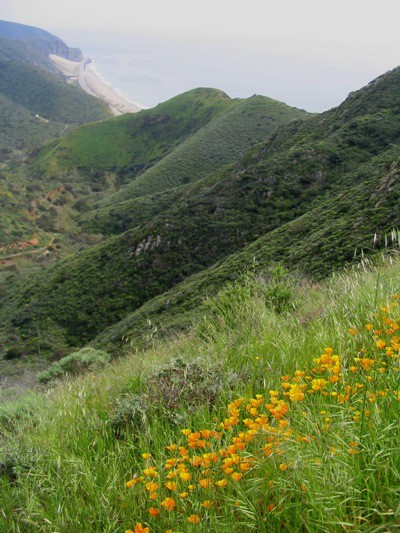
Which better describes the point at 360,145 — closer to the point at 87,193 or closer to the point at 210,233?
the point at 210,233

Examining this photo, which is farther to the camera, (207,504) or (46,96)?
(46,96)

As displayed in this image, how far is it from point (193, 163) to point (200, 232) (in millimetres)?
42588

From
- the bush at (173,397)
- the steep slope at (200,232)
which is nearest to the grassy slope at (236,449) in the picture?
the bush at (173,397)

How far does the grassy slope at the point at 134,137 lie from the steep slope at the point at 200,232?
69665mm

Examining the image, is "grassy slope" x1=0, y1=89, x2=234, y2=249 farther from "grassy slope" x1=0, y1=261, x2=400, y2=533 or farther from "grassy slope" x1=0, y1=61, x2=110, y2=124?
"grassy slope" x1=0, y1=261, x2=400, y2=533

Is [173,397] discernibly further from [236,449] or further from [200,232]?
[200,232]

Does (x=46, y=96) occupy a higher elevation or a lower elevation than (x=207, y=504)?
higher

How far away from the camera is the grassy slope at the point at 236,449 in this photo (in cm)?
160

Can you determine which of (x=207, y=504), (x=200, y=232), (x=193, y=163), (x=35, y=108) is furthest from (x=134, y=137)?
(x=207, y=504)

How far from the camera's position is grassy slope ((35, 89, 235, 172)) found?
333 ft

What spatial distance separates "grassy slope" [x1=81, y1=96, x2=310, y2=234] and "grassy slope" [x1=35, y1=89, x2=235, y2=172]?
25.5 m

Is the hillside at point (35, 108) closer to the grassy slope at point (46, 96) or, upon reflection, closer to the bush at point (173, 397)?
the grassy slope at point (46, 96)

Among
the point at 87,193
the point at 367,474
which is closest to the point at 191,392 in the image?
the point at 367,474

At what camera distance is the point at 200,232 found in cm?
3048
